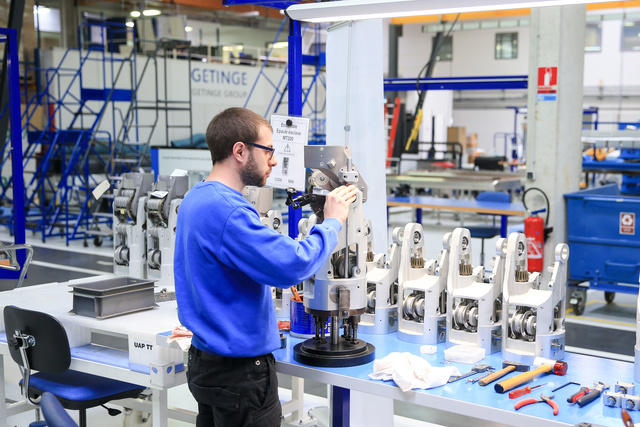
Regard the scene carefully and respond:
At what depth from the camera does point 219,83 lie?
14.6 meters

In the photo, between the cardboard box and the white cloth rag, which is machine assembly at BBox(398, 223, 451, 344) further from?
the cardboard box

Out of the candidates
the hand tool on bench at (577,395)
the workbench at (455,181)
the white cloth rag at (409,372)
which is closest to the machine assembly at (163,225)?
the white cloth rag at (409,372)

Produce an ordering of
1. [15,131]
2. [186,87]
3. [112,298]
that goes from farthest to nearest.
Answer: [186,87] < [15,131] < [112,298]

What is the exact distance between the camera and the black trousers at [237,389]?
204cm

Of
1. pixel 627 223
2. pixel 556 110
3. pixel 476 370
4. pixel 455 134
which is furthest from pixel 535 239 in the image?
pixel 455 134

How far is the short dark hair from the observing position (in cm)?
204

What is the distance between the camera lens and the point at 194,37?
755 inches

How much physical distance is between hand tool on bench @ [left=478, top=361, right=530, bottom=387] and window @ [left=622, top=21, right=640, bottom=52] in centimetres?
1915

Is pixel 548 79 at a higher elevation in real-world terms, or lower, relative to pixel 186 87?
lower

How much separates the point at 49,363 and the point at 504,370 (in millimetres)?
1672

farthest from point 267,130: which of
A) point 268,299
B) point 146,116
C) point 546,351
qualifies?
point 146,116

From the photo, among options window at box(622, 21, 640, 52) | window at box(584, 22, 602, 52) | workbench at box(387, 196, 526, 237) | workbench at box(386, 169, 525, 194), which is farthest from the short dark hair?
window at box(584, 22, 602, 52)

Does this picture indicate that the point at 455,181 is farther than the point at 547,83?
Yes

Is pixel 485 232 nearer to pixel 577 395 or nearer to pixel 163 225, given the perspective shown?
pixel 163 225
